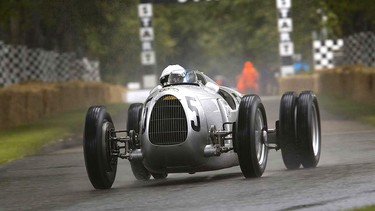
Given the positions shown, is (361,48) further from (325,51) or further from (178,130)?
(178,130)

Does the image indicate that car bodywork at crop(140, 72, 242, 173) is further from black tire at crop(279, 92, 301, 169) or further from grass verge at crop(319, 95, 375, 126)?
grass verge at crop(319, 95, 375, 126)

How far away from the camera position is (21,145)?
24078mm

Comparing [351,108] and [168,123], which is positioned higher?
[168,123]

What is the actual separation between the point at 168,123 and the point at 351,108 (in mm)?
18456

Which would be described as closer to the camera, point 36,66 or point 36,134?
point 36,134

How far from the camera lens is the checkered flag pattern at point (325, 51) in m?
55.0

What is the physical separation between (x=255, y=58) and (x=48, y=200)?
72.7 m

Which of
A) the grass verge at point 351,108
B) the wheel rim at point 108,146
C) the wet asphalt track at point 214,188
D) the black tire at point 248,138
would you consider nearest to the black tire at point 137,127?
the wet asphalt track at point 214,188

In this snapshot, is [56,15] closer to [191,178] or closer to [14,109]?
[14,109]

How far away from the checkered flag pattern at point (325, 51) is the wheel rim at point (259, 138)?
40.7 metres

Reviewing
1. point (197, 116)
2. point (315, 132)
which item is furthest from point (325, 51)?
point (197, 116)

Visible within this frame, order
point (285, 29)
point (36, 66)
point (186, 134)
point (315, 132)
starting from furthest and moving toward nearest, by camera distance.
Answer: point (285, 29) → point (36, 66) → point (315, 132) → point (186, 134)

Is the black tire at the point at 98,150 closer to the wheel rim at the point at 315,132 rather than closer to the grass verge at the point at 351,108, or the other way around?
the wheel rim at the point at 315,132

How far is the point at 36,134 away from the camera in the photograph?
91.0 ft
